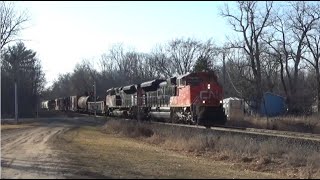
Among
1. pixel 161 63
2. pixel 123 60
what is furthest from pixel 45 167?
pixel 123 60

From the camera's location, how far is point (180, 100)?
3391 cm

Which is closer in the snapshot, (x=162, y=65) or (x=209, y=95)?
(x=209, y=95)

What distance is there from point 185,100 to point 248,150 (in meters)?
13.1

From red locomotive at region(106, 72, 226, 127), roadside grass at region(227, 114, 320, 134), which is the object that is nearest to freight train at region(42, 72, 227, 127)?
red locomotive at region(106, 72, 226, 127)

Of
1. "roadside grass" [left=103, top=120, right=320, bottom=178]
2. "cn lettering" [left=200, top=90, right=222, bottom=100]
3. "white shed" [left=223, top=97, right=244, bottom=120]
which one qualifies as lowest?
"roadside grass" [left=103, top=120, right=320, bottom=178]

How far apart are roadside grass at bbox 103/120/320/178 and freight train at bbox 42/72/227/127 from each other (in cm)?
364

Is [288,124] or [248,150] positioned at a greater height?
[288,124]

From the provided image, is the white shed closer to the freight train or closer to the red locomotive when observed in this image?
the freight train

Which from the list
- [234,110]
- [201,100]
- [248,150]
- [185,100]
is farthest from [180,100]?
[234,110]

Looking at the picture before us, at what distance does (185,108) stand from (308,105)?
106 ft

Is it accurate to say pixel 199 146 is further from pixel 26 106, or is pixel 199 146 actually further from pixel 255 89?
pixel 26 106

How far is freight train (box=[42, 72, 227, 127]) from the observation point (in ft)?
105

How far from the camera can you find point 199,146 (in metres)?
22.5

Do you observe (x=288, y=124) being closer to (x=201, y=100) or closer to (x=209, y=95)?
(x=209, y=95)
